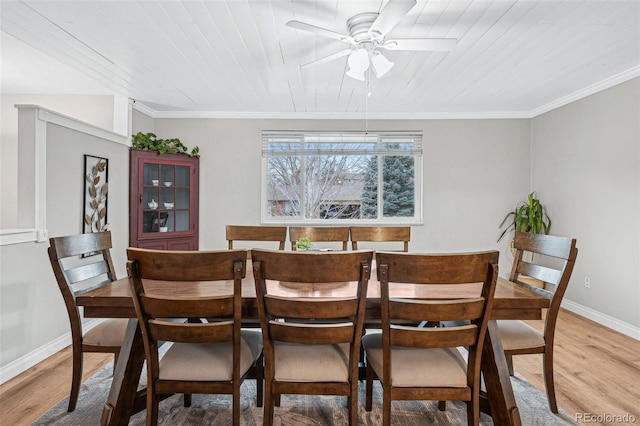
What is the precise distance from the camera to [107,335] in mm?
1878

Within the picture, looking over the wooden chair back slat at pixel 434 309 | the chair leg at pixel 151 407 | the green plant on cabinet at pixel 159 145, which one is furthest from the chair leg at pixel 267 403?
the green plant on cabinet at pixel 159 145

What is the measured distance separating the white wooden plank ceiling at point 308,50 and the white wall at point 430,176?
1.42 ft

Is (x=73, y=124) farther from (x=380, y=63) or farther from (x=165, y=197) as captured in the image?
(x=380, y=63)

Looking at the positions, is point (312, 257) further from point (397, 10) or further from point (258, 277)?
point (397, 10)

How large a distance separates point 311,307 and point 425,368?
0.56 meters

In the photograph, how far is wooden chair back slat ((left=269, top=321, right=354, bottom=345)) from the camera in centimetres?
140

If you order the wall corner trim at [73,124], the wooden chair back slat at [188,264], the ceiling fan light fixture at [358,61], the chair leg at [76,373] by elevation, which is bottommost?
the chair leg at [76,373]

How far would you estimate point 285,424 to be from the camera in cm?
182

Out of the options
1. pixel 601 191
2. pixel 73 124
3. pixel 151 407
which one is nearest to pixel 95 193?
pixel 73 124

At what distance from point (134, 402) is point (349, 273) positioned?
1.30 meters

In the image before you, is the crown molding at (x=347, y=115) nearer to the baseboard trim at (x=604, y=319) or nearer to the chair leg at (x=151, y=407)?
the baseboard trim at (x=604, y=319)

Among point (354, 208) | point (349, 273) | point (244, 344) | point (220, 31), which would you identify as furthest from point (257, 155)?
point (349, 273)

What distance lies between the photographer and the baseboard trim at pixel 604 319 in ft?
10.2

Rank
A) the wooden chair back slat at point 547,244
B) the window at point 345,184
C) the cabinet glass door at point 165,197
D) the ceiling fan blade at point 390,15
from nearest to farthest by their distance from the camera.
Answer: the ceiling fan blade at point 390,15 → the wooden chair back slat at point 547,244 → the cabinet glass door at point 165,197 → the window at point 345,184
